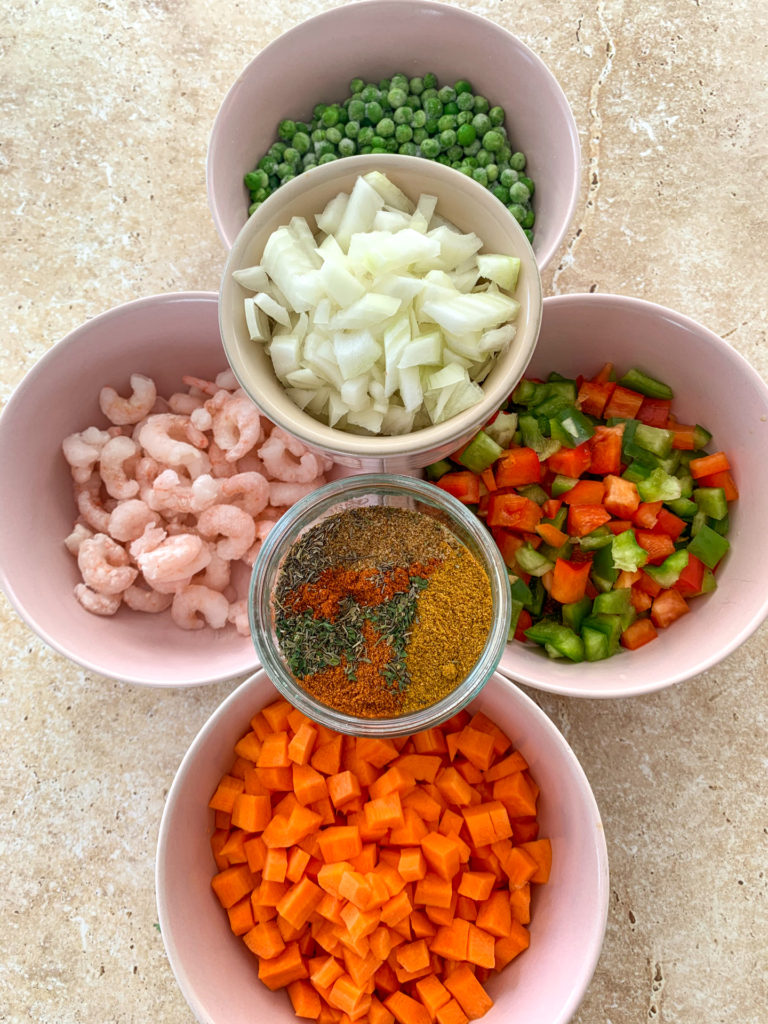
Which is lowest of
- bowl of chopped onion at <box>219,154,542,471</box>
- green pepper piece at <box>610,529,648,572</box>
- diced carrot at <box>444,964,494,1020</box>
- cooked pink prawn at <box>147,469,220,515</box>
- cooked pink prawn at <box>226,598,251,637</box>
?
diced carrot at <box>444,964,494,1020</box>

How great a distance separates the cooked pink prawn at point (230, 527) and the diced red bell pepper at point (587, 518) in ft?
1.97

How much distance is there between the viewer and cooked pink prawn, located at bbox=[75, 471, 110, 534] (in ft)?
5.03

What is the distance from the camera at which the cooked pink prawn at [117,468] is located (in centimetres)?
151

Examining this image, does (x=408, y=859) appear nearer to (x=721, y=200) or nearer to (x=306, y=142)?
(x=306, y=142)

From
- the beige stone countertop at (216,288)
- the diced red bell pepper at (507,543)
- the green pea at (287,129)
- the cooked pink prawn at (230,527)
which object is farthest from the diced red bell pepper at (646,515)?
the green pea at (287,129)

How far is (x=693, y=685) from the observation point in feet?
5.55

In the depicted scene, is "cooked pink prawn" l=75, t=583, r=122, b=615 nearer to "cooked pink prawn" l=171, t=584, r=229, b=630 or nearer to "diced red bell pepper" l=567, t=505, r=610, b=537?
"cooked pink prawn" l=171, t=584, r=229, b=630

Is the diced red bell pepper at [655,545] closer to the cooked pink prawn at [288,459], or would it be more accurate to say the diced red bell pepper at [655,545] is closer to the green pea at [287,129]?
the cooked pink prawn at [288,459]

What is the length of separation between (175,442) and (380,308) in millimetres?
510

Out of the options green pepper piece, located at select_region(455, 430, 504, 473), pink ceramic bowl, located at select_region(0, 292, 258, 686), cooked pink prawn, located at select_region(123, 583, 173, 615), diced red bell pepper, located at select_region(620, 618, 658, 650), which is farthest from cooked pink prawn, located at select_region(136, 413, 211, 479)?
diced red bell pepper, located at select_region(620, 618, 658, 650)

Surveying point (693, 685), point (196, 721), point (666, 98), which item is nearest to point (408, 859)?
point (196, 721)

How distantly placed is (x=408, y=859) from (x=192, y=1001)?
0.41m

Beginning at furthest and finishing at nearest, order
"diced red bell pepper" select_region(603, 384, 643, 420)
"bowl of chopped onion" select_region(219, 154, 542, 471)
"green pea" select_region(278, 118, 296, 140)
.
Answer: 1. "green pea" select_region(278, 118, 296, 140)
2. "diced red bell pepper" select_region(603, 384, 643, 420)
3. "bowl of chopped onion" select_region(219, 154, 542, 471)

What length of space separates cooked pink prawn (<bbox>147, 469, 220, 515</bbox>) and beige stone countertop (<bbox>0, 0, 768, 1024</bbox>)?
0.44 metres
